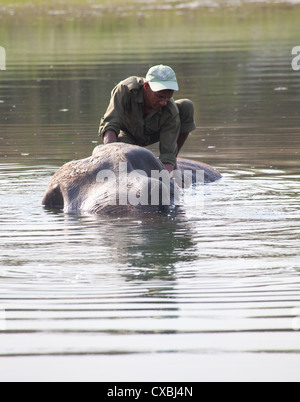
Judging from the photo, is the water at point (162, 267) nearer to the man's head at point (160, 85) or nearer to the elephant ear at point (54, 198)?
the elephant ear at point (54, 198)

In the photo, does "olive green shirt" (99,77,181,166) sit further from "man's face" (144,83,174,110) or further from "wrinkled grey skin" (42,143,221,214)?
"wrinkled grey skin" (42,143,221,214)

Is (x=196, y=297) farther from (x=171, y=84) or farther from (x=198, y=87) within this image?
(x=198, y=87)

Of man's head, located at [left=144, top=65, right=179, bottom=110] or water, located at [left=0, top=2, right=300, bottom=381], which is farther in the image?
man's head, located at [left=144, top=65, right=179, bottom=110]

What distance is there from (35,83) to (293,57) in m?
7.88

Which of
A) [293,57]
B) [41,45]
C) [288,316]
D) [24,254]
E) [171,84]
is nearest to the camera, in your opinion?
[288,316]

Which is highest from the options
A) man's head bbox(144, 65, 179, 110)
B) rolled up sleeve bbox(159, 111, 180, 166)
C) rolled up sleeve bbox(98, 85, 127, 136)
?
man's head bbox(144, 65, 179, 110)

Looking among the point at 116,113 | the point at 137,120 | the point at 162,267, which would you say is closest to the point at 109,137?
the point at 116,113

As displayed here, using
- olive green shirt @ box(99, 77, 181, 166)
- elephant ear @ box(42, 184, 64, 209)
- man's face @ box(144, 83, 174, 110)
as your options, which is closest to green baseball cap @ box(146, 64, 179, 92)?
man's face @ box(144, 83, 174, 110)

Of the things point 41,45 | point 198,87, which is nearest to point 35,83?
point 198,87

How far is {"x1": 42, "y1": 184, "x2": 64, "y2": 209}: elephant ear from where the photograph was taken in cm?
901

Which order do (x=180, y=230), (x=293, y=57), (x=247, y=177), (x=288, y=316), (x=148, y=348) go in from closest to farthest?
(x=148, y=348), (x=288, y=316), (x=180, y=230), (x=247, y=177), (x=293, y=57)

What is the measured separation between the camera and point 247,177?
34.6 ft

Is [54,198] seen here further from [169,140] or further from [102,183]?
[169,140]

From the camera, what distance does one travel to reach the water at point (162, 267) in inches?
184
